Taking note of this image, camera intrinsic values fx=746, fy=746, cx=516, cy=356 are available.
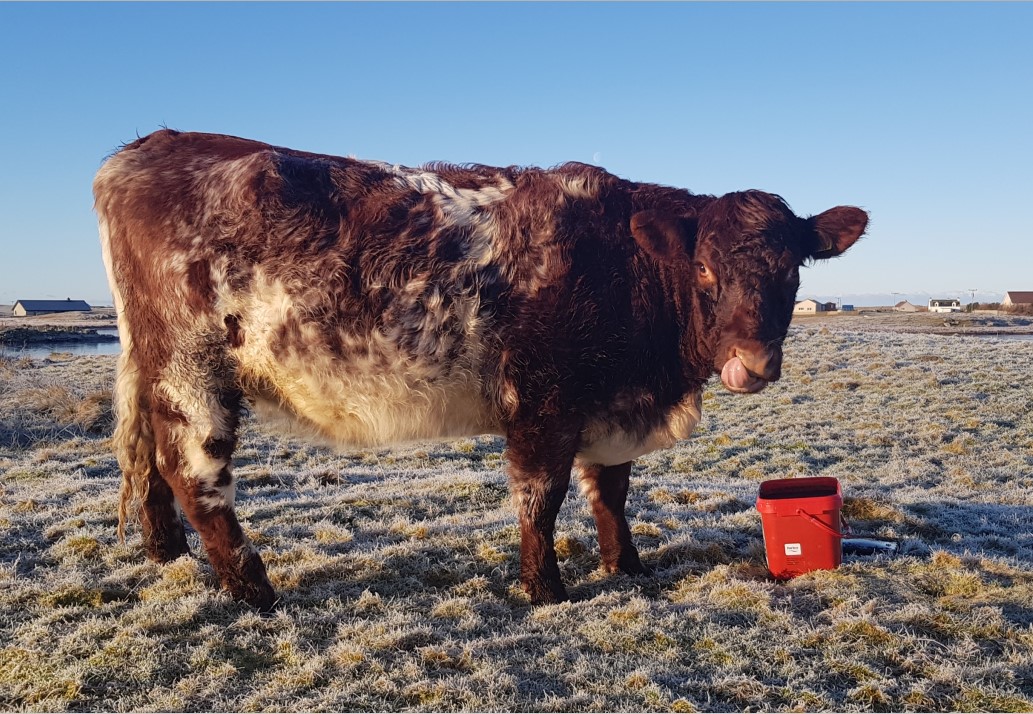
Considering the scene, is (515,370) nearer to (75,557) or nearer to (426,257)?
(426,257)

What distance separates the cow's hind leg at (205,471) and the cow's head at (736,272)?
10.8 ft

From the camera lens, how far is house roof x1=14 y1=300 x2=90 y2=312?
89.0 metres

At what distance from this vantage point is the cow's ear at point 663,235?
519 centimetres

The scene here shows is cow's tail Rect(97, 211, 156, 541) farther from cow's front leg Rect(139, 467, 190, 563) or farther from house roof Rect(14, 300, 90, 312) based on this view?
house roof Rect(14, 300, 90, 312)

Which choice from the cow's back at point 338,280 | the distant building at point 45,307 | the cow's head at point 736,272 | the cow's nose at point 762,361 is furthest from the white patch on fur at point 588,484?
the distant building at point 45,307

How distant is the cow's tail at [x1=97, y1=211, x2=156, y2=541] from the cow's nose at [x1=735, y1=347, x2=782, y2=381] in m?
4.31

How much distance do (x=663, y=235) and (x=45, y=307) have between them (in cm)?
10373

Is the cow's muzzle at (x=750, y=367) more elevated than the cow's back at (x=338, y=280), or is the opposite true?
the cow's back at (x=338, y=280)

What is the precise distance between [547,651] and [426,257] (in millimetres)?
2615

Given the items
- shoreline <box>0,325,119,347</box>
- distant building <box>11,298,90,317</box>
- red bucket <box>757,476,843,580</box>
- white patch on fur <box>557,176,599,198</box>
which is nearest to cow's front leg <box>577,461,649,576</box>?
red bucket <box>757,476,843,580</box>

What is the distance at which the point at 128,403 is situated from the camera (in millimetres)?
5602

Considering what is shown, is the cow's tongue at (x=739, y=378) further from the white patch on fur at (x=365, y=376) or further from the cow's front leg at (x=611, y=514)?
the white patch on fur at (x=365, y=376)

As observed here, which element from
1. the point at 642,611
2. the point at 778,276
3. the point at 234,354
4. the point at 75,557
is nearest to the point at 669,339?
the point at 778,276

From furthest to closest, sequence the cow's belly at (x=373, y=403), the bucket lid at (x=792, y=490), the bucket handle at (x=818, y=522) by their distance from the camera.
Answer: the bucket lid at (x=792, y=490) < the bucket handle at (x=818, y=522) < the cow's belly at (x=373, y=403)
